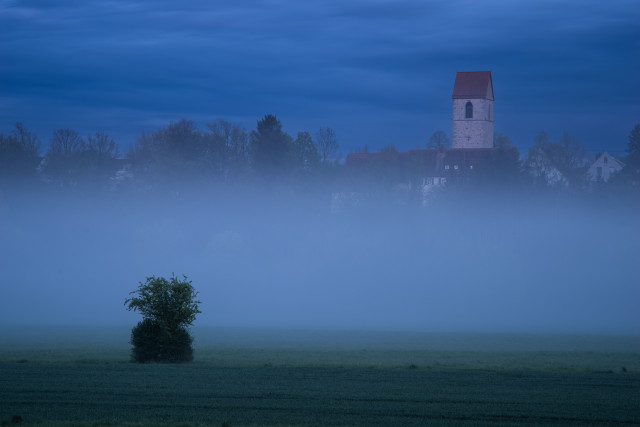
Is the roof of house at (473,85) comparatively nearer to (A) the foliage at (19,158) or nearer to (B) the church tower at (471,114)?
(B) the church tower at (471,114)

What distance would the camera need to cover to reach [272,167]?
4660 inches

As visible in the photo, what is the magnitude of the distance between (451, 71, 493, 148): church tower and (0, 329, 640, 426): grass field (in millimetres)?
108151

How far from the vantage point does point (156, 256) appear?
11544 centimetres

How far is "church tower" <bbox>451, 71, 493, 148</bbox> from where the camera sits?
149 m

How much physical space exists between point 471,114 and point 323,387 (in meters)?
128

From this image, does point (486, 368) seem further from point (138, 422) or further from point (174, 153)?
point (174, 153)

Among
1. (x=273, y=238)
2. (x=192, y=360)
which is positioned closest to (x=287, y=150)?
(x=273, y=238)

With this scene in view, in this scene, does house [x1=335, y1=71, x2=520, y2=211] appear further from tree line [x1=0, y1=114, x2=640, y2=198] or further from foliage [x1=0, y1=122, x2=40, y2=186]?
foliage [x1=0, y1=122, x2=40, y2=186]

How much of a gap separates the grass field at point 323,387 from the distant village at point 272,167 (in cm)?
7175

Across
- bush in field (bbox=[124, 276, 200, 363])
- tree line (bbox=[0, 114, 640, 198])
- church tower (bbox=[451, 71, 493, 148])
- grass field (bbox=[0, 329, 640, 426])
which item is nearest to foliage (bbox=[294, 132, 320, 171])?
tree line (bbox=[0, 114, 640, 198])

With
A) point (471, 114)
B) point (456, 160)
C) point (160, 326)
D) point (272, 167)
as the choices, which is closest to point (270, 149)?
point (272, 167)

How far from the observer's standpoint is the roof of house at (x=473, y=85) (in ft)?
489

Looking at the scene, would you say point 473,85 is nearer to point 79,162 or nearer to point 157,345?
point 79,162

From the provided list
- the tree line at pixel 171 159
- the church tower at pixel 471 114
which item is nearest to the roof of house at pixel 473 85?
the church tower at pixel 471 114
